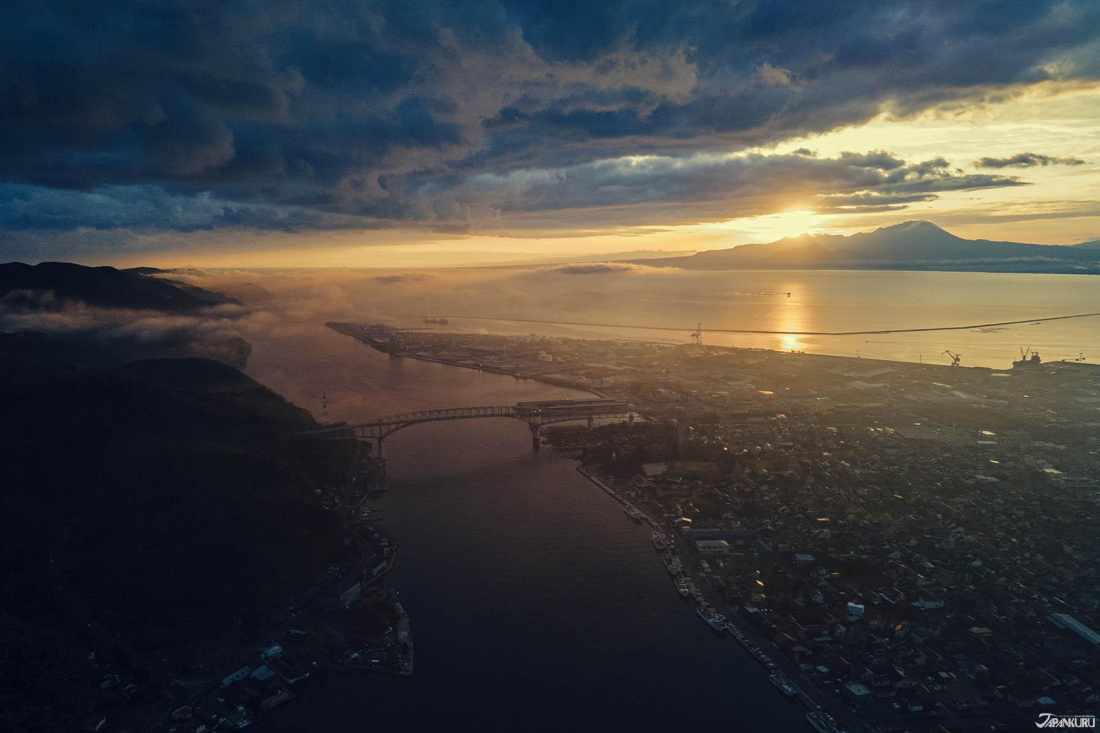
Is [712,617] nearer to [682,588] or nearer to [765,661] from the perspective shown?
[682,588]

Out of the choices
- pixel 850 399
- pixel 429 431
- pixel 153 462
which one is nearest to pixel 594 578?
pixel 153 462

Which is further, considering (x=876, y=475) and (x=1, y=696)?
(x=876, y=475)

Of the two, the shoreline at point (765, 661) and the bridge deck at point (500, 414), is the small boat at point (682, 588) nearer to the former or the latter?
the shoreline at point (765, 661)

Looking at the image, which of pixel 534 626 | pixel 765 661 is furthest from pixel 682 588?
pixel 534 626

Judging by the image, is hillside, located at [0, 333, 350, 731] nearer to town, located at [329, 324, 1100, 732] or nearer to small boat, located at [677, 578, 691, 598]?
small boat, located at [677, 578, 691, 598]

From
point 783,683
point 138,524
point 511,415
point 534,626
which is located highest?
point 511,415

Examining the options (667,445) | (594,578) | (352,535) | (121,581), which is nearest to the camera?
(121,581)

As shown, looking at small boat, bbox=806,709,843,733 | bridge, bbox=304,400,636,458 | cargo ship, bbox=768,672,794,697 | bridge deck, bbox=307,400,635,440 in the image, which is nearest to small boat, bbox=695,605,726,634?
cargo ship, bbox=768,672,794,697

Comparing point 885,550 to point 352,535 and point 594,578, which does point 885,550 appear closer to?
point 594,578
